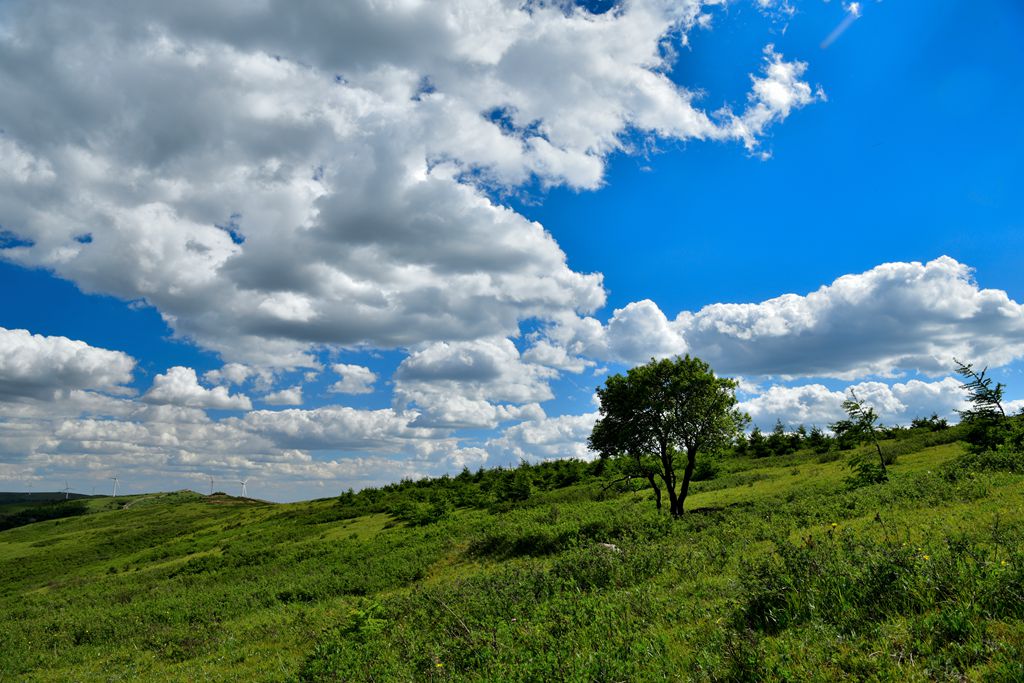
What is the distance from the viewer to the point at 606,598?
14.1 meters

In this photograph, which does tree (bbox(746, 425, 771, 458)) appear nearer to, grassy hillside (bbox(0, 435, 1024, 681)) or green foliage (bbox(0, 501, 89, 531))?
grassy hillside (bbox(0, 435, 1024, 681))

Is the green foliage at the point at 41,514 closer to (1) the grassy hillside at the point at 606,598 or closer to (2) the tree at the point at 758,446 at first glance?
(1) the grassy hillside at the point at 606,598

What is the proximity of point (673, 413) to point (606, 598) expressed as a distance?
23452 millimetres

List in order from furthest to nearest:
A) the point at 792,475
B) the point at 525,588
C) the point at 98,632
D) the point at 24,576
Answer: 1. the point at 24,576
2. the point at 792,475
3. the point at 98,632
4. the point at 525,588

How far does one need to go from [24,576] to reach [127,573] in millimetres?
27308

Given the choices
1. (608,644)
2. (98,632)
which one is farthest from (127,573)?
(608,644)

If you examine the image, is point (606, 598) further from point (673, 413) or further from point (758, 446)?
point (758, 446)

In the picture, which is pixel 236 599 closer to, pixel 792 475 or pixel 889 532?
pixel 889 532

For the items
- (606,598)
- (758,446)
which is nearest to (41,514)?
(758,446)

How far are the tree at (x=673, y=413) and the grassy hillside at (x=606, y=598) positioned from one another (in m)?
5.12

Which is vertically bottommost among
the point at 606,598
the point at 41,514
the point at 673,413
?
the point at 41,514

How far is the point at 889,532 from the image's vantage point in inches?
620

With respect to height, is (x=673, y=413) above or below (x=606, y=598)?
above

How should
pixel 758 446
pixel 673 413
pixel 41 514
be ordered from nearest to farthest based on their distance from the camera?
1. pixel 673 413
2. pixel 758 446
3. pixel 41 514
